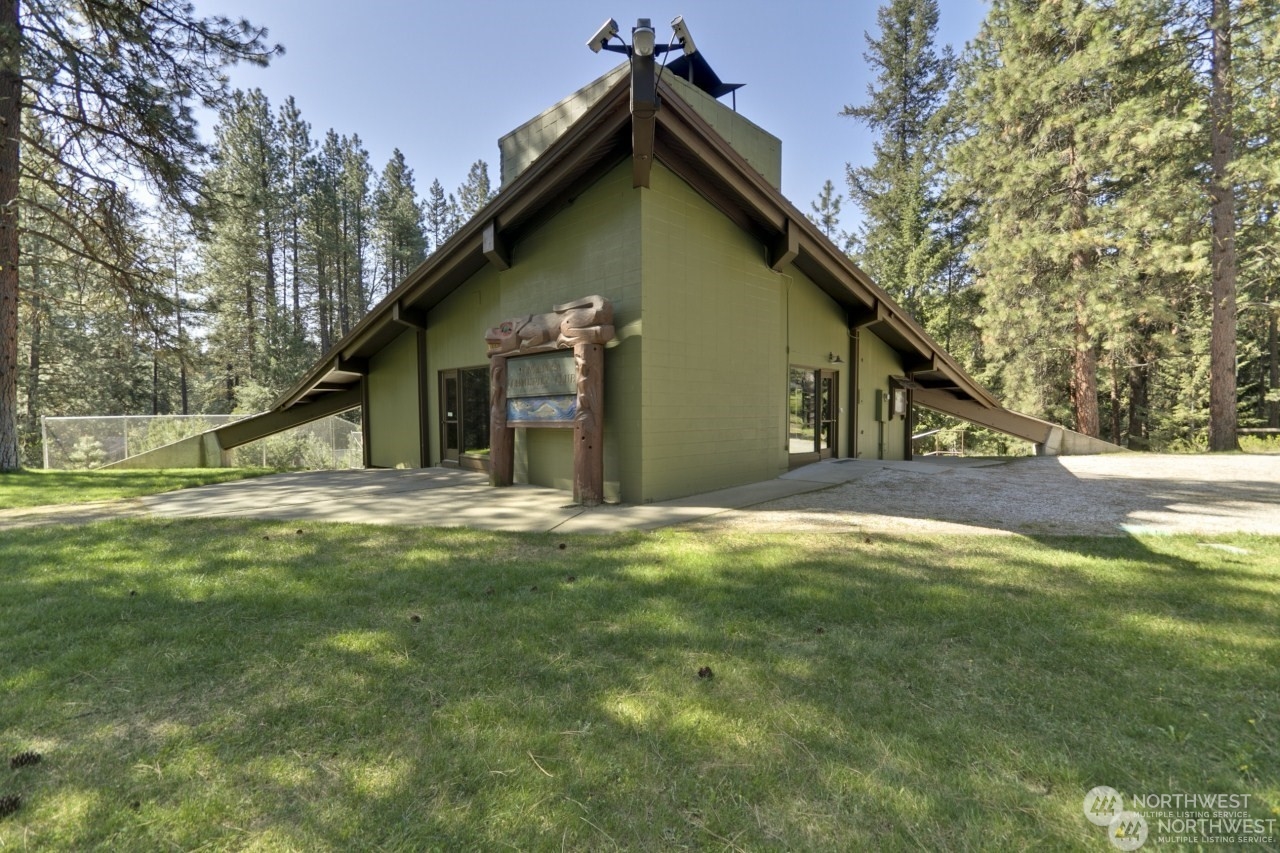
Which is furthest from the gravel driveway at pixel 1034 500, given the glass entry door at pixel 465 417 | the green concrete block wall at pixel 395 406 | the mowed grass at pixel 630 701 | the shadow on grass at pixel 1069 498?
the green concrete block wall at pixel 395 406

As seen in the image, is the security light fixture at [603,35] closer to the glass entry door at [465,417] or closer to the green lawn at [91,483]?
the glass entry door at [465,417]

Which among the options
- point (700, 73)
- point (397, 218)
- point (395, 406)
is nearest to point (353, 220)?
point (397, 218)

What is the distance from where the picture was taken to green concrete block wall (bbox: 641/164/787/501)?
21.7 feet

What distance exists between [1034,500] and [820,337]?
A: 4747 millimetres

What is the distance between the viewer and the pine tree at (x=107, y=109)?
8.73 meters

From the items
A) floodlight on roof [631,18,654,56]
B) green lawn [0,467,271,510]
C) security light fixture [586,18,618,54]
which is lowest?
green lawn [0,467,271,510]

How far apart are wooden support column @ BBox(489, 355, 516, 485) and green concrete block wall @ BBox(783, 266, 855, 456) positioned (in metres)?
4.72

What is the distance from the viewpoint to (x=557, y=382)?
22.6 feet

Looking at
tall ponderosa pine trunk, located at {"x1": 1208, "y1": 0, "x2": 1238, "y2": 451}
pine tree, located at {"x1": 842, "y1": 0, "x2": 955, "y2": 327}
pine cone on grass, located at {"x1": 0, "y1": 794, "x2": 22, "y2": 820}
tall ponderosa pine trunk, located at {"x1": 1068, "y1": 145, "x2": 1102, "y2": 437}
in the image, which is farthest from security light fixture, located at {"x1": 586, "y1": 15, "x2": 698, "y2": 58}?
pine tree, located at {"x1": 842, "y1": 0, "x2": 955, "y2": 327}

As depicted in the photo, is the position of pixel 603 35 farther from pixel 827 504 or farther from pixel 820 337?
pixel 820 337

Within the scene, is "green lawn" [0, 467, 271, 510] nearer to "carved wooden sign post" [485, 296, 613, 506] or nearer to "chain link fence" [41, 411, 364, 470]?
"chain link fence" [41, 411, 364, 470]

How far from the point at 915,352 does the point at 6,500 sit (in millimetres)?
16109

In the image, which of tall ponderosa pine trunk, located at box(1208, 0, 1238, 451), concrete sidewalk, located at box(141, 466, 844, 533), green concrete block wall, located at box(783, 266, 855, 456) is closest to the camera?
concrete sidewalk, located at box(141, 466, 844, 533)

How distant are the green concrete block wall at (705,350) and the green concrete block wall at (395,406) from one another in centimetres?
673
